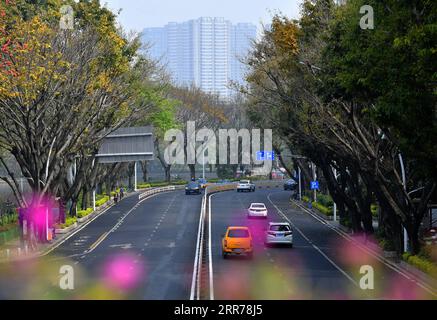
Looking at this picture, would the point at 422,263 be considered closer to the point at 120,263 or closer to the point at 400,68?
the point at 400,68

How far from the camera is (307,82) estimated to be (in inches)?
1781

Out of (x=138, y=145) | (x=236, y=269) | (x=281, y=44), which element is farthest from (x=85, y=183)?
(x=236, y=269)

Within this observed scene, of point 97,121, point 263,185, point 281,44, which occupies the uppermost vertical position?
point 281,44

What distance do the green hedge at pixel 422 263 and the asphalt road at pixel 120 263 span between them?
392 inches

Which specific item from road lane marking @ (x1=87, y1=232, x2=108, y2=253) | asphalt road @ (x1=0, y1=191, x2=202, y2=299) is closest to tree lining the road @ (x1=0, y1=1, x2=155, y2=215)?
road lane marking @ (x1=87, y1=232, x2=108, y2=253)

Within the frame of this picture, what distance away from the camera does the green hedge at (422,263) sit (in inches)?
1342

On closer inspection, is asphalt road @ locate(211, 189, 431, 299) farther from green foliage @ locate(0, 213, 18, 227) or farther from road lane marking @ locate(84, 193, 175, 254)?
green foliage @ locate(0, 213, 18, 227)

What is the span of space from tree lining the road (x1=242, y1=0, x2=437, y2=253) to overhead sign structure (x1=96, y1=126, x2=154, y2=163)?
12148 millimetres

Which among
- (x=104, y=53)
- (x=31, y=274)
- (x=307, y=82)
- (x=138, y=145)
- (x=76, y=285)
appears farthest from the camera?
(x=138, y=145)

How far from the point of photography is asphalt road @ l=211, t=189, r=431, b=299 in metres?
29.9

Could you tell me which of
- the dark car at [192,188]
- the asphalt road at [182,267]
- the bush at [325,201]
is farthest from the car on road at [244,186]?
the asphalt road at [182,267]

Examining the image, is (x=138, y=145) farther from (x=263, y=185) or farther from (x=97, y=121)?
(x=263, y=185)

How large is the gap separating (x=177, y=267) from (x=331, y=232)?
895 inches

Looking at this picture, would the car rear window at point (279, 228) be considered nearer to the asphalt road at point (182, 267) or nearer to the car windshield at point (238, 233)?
the asphalt road at point (182, 267)
